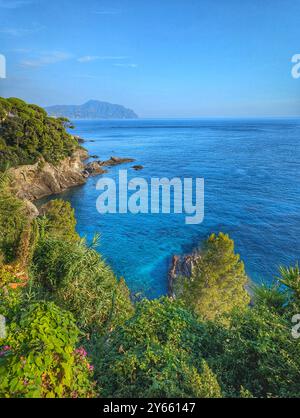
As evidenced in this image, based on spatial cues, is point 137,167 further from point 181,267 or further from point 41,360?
point 41,360

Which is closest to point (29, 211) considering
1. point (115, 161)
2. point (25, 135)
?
point (25, 135)

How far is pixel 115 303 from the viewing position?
1160cm

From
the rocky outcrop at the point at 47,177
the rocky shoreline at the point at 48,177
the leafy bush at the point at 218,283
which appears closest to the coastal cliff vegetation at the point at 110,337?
the leafy bush at the point at 218,283

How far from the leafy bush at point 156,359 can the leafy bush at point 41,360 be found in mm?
880

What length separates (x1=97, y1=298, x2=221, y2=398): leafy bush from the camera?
5.54 m

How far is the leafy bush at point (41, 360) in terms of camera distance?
431 centimetres

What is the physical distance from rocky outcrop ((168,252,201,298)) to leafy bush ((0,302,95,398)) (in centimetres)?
2075

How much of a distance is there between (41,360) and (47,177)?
4715 centimetres

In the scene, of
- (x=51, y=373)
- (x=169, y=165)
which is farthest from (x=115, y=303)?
(x=169, y=165)

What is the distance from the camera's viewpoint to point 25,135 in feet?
150

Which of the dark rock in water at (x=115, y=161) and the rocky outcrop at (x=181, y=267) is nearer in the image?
the rocky outcrop at (x=181, y=267)

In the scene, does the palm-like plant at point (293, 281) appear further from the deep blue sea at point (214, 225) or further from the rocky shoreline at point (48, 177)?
the rocky shoreline at point (48, 177)
